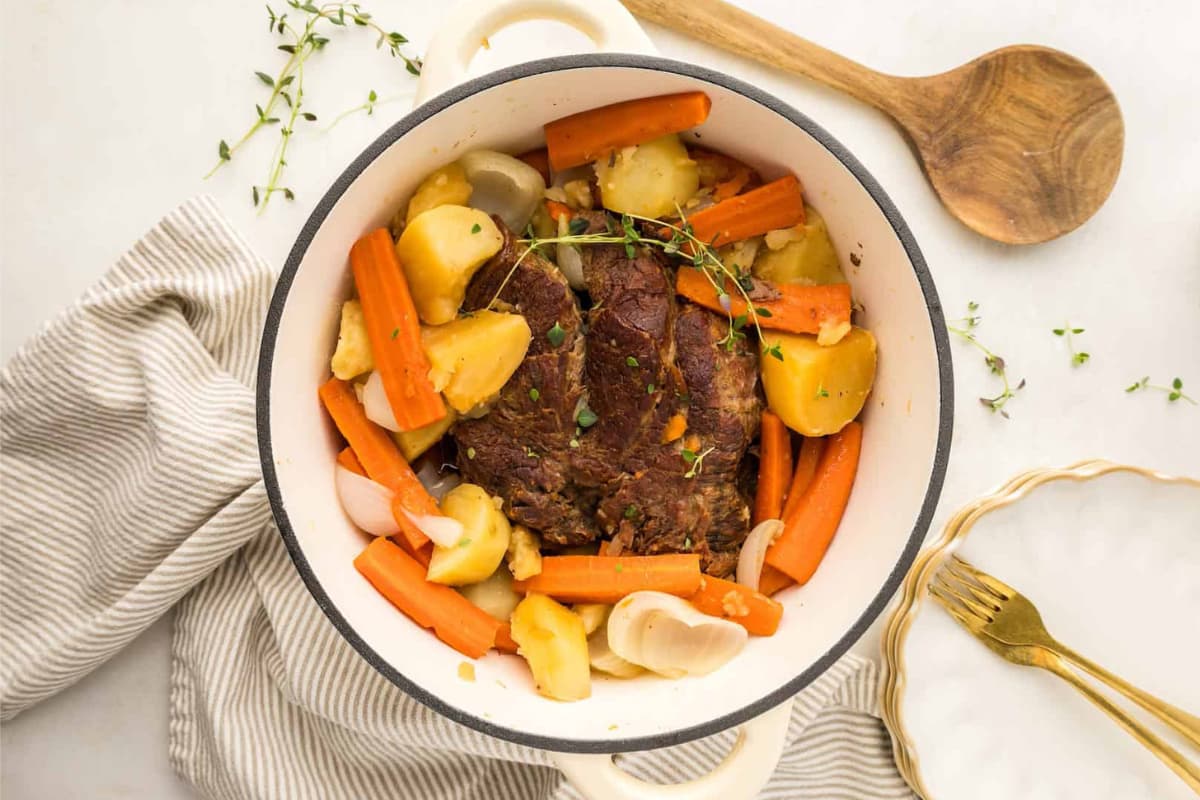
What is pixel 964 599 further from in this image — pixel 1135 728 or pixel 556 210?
pixel 556 210

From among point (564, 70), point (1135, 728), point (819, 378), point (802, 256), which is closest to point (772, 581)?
point (819, 378)

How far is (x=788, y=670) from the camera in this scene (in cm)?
189

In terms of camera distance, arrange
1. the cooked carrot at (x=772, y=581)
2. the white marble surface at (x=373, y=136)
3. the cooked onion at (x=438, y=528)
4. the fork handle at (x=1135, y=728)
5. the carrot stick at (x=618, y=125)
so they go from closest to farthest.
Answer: the carrot stick at (x=618, y=125), the cooked onion at (x=438, y=528), the cooked carrot at (x=772, y=581), the fork handle at (x=1135, y=728), the white marble surface at (x=373, y=136)

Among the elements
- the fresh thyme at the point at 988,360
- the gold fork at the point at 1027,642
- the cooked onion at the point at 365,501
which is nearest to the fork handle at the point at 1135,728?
the gold fork at the point at 1027,642

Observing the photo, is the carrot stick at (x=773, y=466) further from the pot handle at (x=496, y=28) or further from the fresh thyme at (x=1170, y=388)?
the fresh thyme at (x=1170, y=388)

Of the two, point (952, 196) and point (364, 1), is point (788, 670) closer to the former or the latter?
point (952, 196)

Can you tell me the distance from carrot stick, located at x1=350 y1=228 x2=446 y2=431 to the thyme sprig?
190 millimetres

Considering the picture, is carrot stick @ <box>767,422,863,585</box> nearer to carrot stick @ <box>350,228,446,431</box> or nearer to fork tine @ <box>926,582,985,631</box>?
fork tine @ <box>926,582,985,631</box>

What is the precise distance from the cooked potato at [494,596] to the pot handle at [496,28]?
101 cm

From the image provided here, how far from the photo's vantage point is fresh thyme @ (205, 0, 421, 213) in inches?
93.4

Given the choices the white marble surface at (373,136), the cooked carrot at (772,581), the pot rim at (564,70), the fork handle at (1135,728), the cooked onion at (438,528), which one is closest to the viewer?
the pot rim at (564,70)

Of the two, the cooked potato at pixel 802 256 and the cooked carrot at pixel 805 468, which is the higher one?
the cooked potato at pixel 802 256

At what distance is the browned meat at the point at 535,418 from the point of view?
6.44 feet

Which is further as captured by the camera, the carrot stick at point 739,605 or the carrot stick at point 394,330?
the carrot stick at point 739,605
